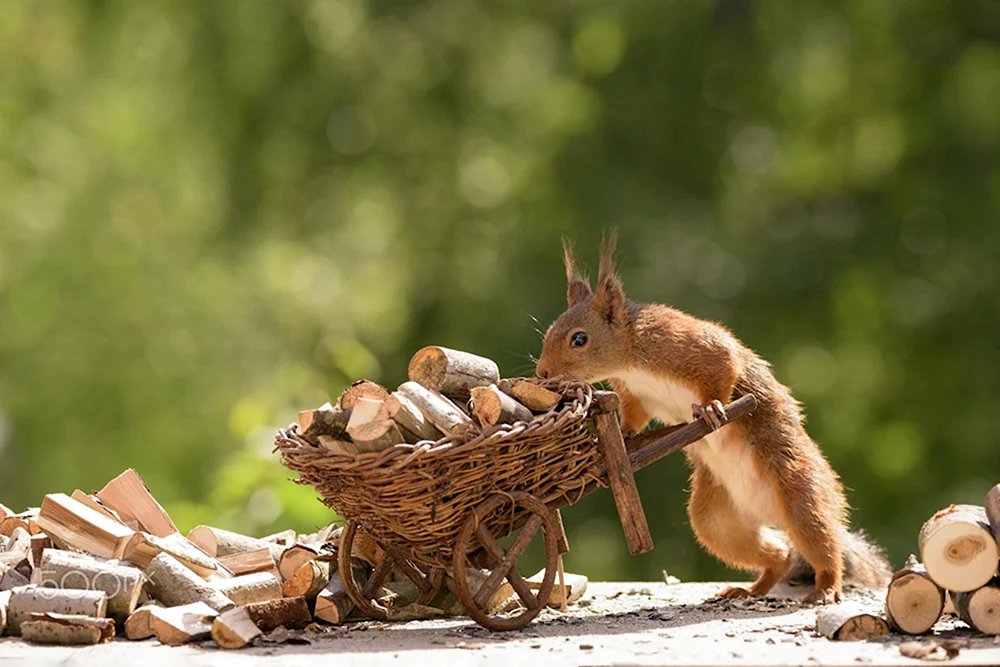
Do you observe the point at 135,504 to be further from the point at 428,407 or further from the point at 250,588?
the point at 428,407

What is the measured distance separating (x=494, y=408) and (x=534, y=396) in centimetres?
18

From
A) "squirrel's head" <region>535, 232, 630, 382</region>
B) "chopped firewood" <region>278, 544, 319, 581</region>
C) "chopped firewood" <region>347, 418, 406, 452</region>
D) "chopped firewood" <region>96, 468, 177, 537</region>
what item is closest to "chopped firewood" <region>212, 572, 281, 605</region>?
"chopped firewood" <region>278, 544, 319, 581</region>

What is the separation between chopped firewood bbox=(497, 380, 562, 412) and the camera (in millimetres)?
3152

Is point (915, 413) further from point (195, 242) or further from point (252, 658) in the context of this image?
point (252, 658)

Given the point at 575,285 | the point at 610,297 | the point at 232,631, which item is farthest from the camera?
the point at 575,285

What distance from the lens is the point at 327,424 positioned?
3.06 metres

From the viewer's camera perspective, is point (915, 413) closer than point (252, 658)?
No

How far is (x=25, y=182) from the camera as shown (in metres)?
10.3

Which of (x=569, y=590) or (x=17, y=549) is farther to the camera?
(x=569, y=590)

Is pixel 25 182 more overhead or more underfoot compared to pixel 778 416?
more overhead

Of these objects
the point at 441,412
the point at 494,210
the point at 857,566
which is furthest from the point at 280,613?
the point at 494,210

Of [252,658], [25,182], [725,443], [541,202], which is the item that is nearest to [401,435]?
[252,658]

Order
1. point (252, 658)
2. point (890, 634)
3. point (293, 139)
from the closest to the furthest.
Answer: point (252, 658) → point (890, 634) → point (293, 139)

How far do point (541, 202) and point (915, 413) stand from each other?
3070 millimetres
